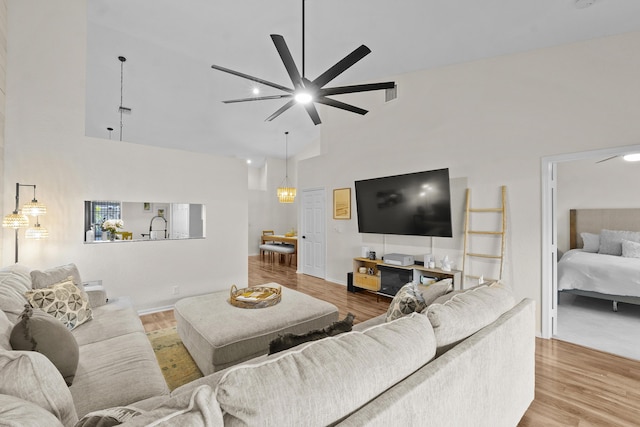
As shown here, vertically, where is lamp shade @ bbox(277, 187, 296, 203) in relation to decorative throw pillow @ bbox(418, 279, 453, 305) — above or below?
above

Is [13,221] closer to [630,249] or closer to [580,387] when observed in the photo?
[580,387]

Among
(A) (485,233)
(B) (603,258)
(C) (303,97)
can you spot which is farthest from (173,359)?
(B) (603,258)

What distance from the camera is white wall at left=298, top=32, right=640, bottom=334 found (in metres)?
2.86

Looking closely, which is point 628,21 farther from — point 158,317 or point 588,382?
point 158,317

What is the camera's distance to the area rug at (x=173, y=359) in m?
2.31

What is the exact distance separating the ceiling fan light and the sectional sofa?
6.77 ft

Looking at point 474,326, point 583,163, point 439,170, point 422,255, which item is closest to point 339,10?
point 439,170

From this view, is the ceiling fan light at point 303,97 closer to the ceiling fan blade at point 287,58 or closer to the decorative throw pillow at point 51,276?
the ceiling fan blade at point 287,58

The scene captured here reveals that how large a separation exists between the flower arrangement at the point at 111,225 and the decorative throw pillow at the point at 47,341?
258 centimetres

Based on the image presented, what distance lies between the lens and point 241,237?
4824 mm

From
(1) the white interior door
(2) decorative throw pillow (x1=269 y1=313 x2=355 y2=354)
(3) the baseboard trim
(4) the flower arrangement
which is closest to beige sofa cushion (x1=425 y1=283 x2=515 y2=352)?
(2) decorative throw pillow (x1=269 y1=313 x2=355 y2=354)

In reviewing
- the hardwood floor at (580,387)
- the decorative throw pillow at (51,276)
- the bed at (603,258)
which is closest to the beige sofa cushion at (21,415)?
the decorative throw pillow at (51,276)

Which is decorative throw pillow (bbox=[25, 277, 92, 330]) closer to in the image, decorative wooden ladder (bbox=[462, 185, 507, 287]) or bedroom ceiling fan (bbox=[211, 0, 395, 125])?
bedroom ceiling fan (bbox=[211, 0, 395, 125])

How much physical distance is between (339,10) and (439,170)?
7.49ft
